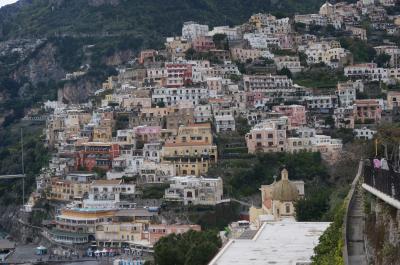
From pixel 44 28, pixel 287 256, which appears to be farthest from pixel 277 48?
pixel 287 256

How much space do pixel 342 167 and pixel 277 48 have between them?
25.3m

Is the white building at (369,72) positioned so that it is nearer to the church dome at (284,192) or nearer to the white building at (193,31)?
the white building at (193,31)

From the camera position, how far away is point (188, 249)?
1270 inches

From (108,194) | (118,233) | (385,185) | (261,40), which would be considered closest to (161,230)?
(118,233)

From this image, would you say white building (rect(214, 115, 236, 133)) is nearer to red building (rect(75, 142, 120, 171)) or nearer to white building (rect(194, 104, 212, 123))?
white building (rect(194, 104, 212, 123))

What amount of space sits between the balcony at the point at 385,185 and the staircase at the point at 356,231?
3.30ft

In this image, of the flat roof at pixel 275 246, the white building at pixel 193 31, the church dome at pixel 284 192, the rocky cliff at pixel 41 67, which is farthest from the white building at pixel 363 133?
the rocky cliff at pixel 41 67

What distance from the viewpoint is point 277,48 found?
240 ft

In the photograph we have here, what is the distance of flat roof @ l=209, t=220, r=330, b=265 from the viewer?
23.3 m

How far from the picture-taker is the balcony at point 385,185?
1509 centimetres

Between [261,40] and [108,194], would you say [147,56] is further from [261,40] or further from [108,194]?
[108,194]

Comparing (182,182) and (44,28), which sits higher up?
(44,28)

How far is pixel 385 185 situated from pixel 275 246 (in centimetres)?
948

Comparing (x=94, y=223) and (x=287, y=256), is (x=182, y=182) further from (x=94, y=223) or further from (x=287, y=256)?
(x=287, y=256)
